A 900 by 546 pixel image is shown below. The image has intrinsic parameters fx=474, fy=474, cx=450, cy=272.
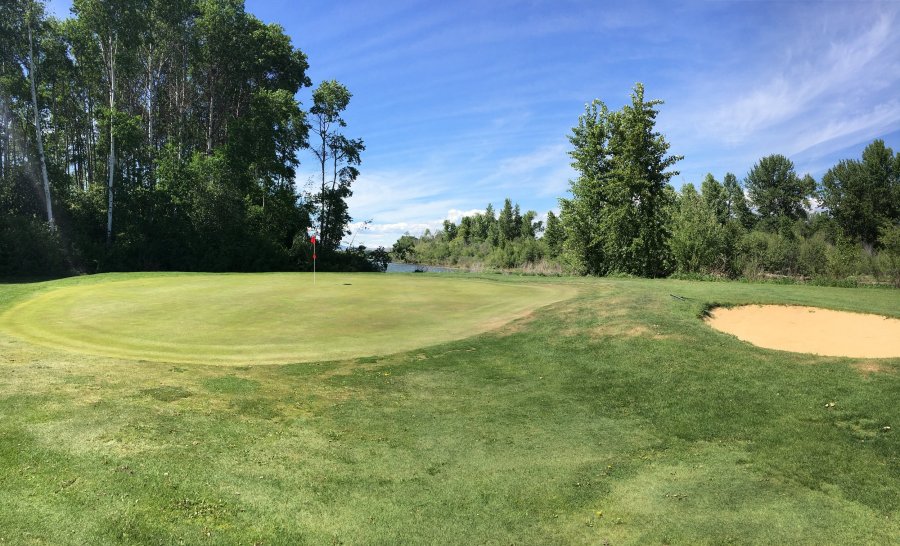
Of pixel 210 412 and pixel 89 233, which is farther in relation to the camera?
pixel 89 233

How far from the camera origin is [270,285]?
64.8 ft

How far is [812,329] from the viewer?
40.5 ft

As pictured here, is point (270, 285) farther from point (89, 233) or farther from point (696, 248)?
point (696, 248)

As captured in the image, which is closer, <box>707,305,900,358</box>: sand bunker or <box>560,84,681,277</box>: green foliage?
<box>707,305,900,358</box>: sand bunker

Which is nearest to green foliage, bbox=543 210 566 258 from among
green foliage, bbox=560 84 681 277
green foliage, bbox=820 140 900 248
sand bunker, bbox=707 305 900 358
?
green foliage, bbox=560 84 681 277

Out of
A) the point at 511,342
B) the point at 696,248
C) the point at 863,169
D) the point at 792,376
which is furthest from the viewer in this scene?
the point at 863,169

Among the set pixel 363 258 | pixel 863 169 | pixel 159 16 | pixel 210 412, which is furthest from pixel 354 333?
pixel 863 169

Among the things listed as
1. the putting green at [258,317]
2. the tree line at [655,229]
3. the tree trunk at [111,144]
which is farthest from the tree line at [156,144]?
the putting green at [258,317]

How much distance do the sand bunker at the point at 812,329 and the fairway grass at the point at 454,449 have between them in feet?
4.71

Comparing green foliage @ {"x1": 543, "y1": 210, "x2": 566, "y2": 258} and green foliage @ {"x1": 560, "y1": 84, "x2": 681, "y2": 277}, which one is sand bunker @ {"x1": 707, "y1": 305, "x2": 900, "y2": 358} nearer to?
green foliage @ {"x1": 560, "y1": 84, "x2": 681, "y2": 277}

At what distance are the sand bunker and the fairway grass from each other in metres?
1.44

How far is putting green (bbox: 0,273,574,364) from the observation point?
35.1ft

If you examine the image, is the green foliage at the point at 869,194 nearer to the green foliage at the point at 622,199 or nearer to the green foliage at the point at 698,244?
the green foliage at the point at 698,244

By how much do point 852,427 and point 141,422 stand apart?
9885 millimetres
